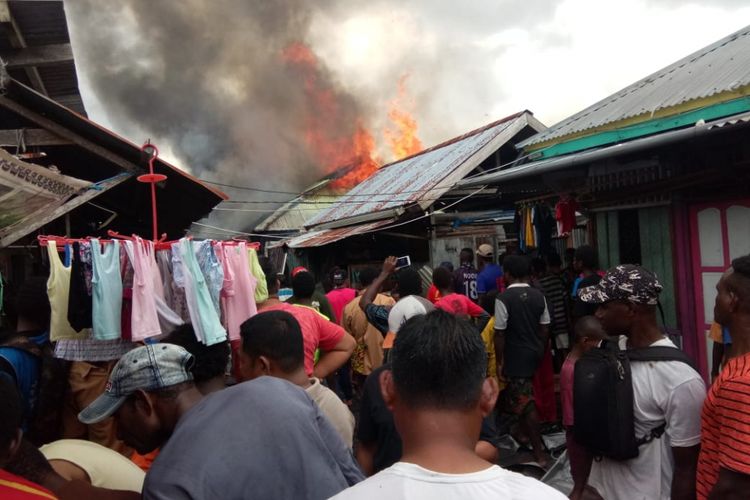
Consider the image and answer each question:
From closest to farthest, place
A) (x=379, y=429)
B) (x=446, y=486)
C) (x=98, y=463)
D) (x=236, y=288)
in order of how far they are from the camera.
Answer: (x=446, y=486), (x=98, y=463), (x=379, y=429), (x=236, y=288)

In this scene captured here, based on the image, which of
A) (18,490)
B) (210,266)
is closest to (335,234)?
(210,266)

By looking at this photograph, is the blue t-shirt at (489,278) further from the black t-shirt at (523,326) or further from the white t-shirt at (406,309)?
the white t-shirt at (406,309)

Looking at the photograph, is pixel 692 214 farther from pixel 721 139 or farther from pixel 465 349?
pixel 465 349

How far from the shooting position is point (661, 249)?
5.57m

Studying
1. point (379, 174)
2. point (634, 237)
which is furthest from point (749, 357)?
point (379, 174)

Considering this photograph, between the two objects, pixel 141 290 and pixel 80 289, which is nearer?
pixel 80 289

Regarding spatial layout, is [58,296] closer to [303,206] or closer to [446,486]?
[446,486]

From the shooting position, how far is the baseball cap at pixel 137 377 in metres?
1.98

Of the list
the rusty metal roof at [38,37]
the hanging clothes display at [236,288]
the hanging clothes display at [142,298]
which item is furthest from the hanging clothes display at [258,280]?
the rusty metal roof at [38,37]

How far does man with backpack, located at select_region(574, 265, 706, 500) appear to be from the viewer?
2.22 m

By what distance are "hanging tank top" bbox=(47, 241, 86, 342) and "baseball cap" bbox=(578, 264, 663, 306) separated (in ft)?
10.6

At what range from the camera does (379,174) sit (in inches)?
744

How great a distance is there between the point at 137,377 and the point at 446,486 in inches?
53.2

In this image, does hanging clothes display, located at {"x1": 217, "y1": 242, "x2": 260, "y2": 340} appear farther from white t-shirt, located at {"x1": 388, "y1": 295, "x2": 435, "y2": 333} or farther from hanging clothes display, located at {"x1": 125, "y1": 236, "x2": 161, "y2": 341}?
white t-shirt, located at {"x1": 388, "y1": 295, "x2": 435, "y2": 333}
